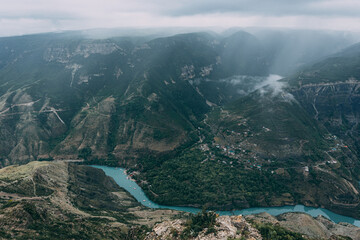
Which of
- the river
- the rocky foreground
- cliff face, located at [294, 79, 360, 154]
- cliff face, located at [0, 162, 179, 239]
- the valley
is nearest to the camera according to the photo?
the rocky foreground

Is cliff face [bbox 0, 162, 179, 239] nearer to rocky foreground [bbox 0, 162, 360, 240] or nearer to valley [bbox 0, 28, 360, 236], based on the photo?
rocky foreground [bbox 0, 162, 360, 240]

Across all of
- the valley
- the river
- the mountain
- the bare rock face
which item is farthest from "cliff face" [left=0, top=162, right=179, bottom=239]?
the mountain

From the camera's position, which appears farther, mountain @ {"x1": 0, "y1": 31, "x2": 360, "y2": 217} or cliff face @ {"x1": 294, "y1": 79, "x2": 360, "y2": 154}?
cliff face @ {"x1": 294, "y1": 79, "x2": 360, "y2": 154}

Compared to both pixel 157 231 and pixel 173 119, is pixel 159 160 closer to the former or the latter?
pixel 173 119

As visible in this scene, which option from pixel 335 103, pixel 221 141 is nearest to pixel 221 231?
pixel 221 141

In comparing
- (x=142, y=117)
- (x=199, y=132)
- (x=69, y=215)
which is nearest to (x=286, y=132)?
(x=199, y=132)

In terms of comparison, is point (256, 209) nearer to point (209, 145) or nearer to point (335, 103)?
point (209, 145)

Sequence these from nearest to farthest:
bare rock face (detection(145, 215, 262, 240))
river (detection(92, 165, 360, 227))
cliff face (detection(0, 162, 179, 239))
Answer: bare rock face (detection(145, 215, 262, 240)) → cliff face (detection(0, 162, 179, 239)) → river (detection(92, 165, 360, 227))

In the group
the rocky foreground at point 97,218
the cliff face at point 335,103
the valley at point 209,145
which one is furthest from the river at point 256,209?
the cliff face at point 335,103

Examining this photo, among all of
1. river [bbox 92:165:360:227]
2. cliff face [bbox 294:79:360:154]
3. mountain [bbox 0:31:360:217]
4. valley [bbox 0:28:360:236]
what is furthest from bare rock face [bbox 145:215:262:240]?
cliff face [bbox 294:79:360:154]

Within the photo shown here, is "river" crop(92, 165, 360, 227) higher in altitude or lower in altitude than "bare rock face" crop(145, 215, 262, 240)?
lower
